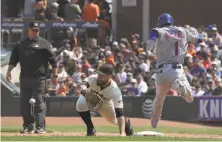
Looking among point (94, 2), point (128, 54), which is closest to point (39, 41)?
point (128, 54)

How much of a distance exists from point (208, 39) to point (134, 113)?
12.7 feet

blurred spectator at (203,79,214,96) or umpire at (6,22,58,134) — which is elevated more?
umpire at (6,22,58,134)

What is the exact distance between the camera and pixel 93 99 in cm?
1262

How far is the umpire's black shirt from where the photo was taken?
13.7 metres

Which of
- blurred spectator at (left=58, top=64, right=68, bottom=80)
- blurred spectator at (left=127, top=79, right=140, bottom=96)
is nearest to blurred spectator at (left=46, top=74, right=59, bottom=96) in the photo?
blurred spectator at (left=58, top=64, right=68, bottom=80)

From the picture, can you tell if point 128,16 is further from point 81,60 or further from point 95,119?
point 95,119

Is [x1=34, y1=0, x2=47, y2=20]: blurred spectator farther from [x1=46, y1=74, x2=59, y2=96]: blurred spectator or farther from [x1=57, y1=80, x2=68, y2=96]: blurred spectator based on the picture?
[x1=57, y1=80, x2=68, y2=96]: blurred spectator

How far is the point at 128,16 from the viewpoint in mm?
26375

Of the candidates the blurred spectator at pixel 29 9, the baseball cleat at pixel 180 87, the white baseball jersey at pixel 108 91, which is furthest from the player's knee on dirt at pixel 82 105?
the blurred spectator at pixel 29 9

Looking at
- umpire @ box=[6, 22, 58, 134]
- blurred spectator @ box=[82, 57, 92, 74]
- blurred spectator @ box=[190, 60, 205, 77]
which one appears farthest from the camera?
blurred spectator @ box=[82, 57, 92, 74]

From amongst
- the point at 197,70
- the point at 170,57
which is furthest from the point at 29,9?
the point at 170,57

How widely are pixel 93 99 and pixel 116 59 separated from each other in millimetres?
9112

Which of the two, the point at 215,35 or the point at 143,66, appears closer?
the point at 143,66

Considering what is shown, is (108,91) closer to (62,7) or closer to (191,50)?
(191,50)
